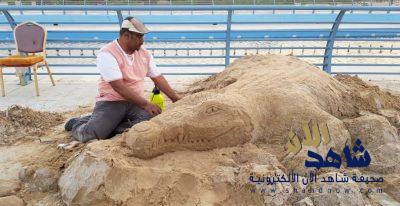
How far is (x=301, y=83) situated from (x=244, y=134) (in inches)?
38.0

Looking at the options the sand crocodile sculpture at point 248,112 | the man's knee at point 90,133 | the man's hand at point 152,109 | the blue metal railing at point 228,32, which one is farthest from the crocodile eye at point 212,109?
the blue metal railing at point 228,32

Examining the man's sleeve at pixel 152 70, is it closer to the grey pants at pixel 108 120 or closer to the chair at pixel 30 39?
the grey pants at pixel 108 120

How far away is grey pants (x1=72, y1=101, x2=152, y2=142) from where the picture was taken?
383 centimetres

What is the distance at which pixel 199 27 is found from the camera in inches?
529

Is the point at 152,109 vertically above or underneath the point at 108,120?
above

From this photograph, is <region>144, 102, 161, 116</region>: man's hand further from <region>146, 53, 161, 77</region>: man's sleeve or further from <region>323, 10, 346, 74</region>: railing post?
<region>323, 10, 346, 74</region>: railing post

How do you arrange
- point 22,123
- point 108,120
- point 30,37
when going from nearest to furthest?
1. point 108,120
2. point 22,123
3. point 30,37

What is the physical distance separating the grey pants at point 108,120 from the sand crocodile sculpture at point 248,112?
806 millimetres

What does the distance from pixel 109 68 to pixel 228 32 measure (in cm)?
297

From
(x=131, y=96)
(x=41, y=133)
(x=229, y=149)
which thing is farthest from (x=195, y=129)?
(x=41, y=133)

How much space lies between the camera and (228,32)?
6336 mm

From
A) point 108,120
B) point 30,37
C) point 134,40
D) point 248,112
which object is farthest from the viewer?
point 30,37

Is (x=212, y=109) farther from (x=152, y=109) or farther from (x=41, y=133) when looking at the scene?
(x=41, y=133)

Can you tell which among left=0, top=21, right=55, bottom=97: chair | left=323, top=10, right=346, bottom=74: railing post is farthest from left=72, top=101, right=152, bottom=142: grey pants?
left=323, top=10, right=346, bottom=74: railing post
